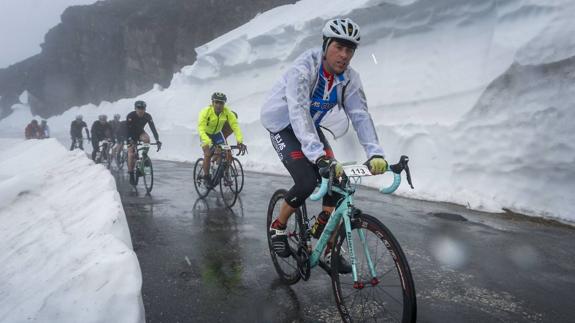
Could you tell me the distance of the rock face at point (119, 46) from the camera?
3650 cm

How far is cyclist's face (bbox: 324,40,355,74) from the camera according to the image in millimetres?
3250

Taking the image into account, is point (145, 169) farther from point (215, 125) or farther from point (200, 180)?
point (215, 125)

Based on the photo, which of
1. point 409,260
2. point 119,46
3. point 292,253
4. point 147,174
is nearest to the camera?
point 292,253

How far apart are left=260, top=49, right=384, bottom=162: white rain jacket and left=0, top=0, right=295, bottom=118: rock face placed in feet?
84.9

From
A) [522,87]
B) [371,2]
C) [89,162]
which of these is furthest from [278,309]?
[371,2]

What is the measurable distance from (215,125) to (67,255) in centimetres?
459

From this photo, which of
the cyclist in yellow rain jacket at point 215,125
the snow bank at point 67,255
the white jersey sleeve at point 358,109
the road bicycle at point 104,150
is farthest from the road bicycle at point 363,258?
the road bicycle at point 104,150

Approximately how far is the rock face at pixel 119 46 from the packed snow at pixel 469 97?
15.7m

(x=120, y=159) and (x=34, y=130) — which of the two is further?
(x=34, y=130)

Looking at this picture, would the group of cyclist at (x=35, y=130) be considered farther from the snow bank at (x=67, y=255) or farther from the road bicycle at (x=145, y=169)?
the road bicycle at (x=145, y=169)

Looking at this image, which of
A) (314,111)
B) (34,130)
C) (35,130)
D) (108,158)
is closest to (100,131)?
(108,158)

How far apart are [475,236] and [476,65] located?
21.3ft

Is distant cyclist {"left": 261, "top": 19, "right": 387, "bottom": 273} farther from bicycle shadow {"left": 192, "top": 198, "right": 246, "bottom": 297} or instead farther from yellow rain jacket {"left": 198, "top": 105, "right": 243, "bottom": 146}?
yellow rain jacket {"left": 198, "top": 105, "right": 243, "bottom": 146}

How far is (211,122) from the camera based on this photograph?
818 cm
